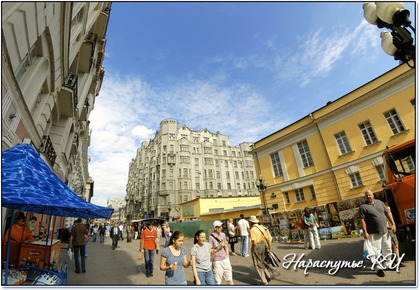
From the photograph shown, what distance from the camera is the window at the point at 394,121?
13.8 meters

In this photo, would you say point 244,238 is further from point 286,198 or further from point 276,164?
point 276,164

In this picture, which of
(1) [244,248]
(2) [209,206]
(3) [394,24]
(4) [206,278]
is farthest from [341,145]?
(2) [209,206]

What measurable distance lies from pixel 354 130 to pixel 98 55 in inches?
868

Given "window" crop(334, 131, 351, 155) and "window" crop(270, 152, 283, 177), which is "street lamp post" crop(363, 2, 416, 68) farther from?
"window" crop(270, 152, 283, 177)

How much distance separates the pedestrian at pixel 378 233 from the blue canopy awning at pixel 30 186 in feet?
20.3

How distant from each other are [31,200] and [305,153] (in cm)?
1829

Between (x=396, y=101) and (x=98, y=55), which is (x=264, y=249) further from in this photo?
(x=98, y=55)

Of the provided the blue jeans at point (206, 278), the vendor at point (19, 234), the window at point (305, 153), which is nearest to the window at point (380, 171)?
the window at point (305, 153)

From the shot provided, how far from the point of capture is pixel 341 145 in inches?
653

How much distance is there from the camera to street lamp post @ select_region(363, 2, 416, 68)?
3797 mm

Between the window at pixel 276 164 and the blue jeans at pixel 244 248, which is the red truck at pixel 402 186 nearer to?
the blue jeans at pixel 244 248

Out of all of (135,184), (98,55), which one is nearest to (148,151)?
(135,184)

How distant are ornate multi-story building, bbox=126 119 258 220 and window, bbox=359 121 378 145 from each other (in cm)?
4500

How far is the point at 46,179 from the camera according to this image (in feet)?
16.4
